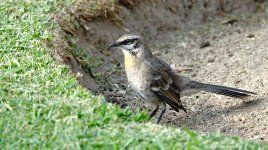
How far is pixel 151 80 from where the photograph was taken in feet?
28.3

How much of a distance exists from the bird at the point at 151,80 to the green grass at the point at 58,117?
94 cm

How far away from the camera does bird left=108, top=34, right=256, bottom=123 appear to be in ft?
28.1

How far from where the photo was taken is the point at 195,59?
35.1ft

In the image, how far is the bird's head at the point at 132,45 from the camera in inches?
340

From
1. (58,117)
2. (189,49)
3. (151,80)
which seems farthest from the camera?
(189,49)

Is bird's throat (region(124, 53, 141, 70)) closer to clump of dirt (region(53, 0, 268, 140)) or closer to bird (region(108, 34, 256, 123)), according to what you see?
bird (region(108, 34, 256, 123))

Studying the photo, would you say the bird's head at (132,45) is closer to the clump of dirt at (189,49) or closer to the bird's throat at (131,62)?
the bird's throat at (131,62)

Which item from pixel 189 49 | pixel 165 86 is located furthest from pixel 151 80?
pixel 189 49

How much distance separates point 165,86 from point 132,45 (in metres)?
0.67

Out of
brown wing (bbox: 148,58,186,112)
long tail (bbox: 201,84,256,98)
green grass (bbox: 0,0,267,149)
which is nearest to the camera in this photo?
green grass (bbox: 0,0,267,149)

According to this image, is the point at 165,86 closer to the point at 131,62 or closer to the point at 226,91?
the point at 131,62

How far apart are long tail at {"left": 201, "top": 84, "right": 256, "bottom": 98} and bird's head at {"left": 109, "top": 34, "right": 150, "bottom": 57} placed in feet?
3.13

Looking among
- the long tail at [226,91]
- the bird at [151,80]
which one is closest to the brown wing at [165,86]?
the bird at [151,80]

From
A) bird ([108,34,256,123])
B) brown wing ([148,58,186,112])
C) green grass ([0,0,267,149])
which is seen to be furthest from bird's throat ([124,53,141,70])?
green grass ([0,0,267,149])
